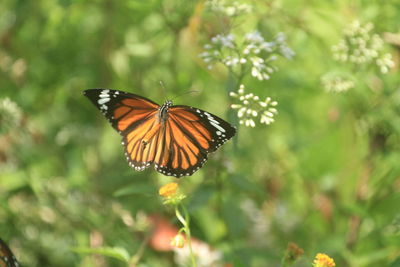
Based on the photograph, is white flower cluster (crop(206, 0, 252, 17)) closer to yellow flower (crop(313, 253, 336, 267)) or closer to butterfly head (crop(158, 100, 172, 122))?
butterfly head (crop(158, 100, 172, 122))

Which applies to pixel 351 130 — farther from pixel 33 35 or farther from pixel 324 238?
pixel 33 35

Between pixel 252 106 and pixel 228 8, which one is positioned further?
pixel 228 8

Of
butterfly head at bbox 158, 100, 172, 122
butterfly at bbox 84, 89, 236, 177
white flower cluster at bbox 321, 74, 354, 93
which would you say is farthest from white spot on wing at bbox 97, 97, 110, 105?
white flower cluster at bbox 321, 74, 354, 93

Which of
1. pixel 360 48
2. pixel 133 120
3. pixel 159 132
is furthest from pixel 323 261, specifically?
pixel 360 48

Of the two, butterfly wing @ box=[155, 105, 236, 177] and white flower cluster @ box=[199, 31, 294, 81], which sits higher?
white flower cluster @ box=[199, 31, 294, 81]

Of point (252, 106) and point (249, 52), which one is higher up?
point (249, 52)

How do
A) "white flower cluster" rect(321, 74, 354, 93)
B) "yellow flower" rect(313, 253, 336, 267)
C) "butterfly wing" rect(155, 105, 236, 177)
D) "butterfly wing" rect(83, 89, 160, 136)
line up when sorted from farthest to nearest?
"white flower cluster" rect(321, 74, 354, 93) < "butterfly wing" rect(83, 89, 160, 136) < "butterfly wing" rect(155, 105, 236, 177) < "yellow flower" rect(313, 253, 336, 267)

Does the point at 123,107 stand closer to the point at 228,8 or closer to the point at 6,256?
the point at 228,8

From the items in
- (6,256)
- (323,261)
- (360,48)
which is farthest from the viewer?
(360,48)
